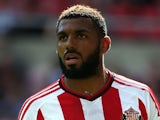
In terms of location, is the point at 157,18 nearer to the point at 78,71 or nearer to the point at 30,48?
the point at 30,48

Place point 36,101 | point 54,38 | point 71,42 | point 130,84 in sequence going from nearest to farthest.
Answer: point 71,42 < point 36,101 < point 130,84 < point 54,38

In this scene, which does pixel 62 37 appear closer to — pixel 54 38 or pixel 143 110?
pixel 143 110

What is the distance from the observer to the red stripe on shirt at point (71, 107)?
4.18m

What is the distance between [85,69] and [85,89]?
18 cm

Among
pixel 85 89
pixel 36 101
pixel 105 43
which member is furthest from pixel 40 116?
pixel 105 43

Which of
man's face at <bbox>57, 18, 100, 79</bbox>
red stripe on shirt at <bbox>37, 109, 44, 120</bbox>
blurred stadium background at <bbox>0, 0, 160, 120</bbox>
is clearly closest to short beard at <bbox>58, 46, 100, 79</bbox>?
man's face at <bbox>57, 18, 100, 79</bbox>

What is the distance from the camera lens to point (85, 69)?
13.5ft

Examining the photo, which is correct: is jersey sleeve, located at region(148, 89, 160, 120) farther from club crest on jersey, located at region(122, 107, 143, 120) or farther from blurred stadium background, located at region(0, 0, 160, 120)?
blurred stadium background, located at region(0, 0, 160, 120)

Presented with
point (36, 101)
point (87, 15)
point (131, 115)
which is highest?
point (87, 15)

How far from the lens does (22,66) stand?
11.0 metres

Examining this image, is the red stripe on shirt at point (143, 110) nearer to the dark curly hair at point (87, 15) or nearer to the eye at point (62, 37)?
the dark curly hair at point (87, 15)

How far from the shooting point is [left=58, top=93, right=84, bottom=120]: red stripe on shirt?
13.7ft

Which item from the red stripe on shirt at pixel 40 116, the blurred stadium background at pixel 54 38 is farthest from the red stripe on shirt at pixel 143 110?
the blurred stadium background at pixel 54 38

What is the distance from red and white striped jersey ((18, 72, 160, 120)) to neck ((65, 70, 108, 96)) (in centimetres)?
3
